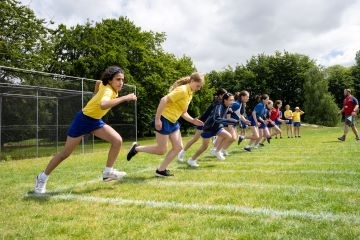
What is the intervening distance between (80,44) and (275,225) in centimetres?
4017

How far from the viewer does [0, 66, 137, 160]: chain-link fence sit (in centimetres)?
1413

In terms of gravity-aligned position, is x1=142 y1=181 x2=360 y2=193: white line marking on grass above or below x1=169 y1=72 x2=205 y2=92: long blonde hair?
below

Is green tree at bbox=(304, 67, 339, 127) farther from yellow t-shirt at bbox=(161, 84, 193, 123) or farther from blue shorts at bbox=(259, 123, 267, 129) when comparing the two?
yellow t-shirt at bbox=(161, 84, 193, 123)

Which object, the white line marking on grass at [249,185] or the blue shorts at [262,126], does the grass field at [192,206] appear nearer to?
the white line marking on grass at [249,185]

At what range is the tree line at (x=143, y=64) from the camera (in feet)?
98.7

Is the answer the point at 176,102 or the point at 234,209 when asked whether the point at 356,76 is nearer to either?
the point at 176,102

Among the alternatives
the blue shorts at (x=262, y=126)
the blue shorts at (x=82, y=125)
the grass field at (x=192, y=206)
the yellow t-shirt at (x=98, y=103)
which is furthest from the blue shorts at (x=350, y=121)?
the blue shorts at (x=82, y=125)

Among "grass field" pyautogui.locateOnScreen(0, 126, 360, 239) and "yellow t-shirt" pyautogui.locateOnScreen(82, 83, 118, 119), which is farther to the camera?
"yellow t-shirt" pyautogui.locateOnScreen(82, 83, 118, 119)

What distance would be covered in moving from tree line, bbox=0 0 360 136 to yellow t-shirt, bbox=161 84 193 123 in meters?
8.76

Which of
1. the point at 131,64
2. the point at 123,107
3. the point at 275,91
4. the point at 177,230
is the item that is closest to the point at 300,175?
the point at 177,230

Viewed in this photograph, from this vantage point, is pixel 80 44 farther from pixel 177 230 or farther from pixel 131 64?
pixel 177 230

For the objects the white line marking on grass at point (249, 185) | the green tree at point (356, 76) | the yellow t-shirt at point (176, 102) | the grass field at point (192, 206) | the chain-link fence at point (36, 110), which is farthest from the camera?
the green tree at point (356, 76)

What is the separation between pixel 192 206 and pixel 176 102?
2.86 metres

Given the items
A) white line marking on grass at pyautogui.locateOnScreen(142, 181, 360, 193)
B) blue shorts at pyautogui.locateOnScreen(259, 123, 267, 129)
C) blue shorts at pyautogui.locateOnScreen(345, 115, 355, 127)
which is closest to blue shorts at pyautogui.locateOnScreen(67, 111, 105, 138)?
white line marking on grass at pyautogui.locateOnScreen(142, 181, 360, 193)
